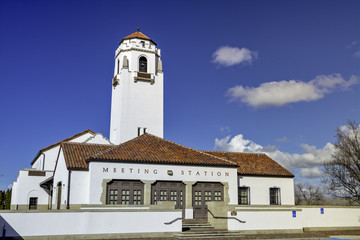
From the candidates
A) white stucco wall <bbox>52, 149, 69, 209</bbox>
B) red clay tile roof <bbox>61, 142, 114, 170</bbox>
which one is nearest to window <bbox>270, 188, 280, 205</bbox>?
red clay tile roof <bbox>61, 142, 114, 170</bbox>

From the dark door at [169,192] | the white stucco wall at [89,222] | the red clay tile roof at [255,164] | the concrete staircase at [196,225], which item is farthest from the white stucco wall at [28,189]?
the white stucco wall at [89,222]

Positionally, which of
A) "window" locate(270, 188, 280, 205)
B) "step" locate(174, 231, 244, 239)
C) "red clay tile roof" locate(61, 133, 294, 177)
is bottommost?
"step" locate(174, 231, 244, 239)

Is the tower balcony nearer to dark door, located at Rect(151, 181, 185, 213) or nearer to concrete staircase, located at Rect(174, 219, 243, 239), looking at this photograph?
dark door, located at Rect(151, 181, 185, 213)

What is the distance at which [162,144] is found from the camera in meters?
29.8

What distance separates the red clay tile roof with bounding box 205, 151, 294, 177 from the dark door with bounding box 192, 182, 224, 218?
479 centimetres

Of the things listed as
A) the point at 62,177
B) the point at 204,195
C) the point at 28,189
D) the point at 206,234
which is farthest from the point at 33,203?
the point at 206,234

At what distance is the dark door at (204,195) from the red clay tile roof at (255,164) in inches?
189

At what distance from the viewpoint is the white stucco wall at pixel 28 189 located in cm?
3844

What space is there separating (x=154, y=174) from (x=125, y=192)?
2305 mm

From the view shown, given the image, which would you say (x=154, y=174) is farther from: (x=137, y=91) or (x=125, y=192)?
(x=137, y=91)

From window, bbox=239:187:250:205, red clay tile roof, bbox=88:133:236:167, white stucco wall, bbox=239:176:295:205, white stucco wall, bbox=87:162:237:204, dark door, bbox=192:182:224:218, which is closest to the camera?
white stucco wall, bbox=87:162:237:204

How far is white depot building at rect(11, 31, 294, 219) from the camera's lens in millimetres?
25812

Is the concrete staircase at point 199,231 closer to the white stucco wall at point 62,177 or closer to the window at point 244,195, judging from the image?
the window at point 244,195

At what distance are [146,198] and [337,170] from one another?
50.8 ft
